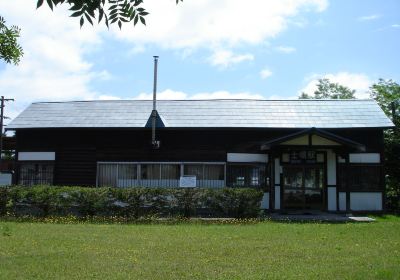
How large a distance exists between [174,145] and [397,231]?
415 inches

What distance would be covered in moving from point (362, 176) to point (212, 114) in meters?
7.27

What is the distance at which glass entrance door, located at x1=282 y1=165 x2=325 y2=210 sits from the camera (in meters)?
20.9

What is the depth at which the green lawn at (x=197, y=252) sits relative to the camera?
800cm

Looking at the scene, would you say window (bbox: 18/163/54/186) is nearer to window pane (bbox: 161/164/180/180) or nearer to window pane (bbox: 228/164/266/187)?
window pane (bbox: 161/164/180/180)

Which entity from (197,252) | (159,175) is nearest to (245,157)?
(159,175)

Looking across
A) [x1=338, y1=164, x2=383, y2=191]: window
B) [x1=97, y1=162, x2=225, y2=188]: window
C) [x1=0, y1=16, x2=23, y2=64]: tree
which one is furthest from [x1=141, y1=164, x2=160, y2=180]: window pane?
[x1=0, y1=16, x2=23, y2=64]: tree

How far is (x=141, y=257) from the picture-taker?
946 centimetres

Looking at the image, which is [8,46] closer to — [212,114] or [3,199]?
[3,199]

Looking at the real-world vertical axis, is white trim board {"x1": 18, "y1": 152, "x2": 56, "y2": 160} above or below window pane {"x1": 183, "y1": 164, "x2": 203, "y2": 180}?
above

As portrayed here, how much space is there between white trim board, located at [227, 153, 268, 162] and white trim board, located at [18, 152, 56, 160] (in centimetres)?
811

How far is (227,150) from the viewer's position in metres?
21.5

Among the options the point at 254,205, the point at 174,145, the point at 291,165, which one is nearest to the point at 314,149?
the point at 291,165

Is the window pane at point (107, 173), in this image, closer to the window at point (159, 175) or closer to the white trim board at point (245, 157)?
the window at point (159, 175)

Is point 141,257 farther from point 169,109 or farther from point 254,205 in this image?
point 169,109
